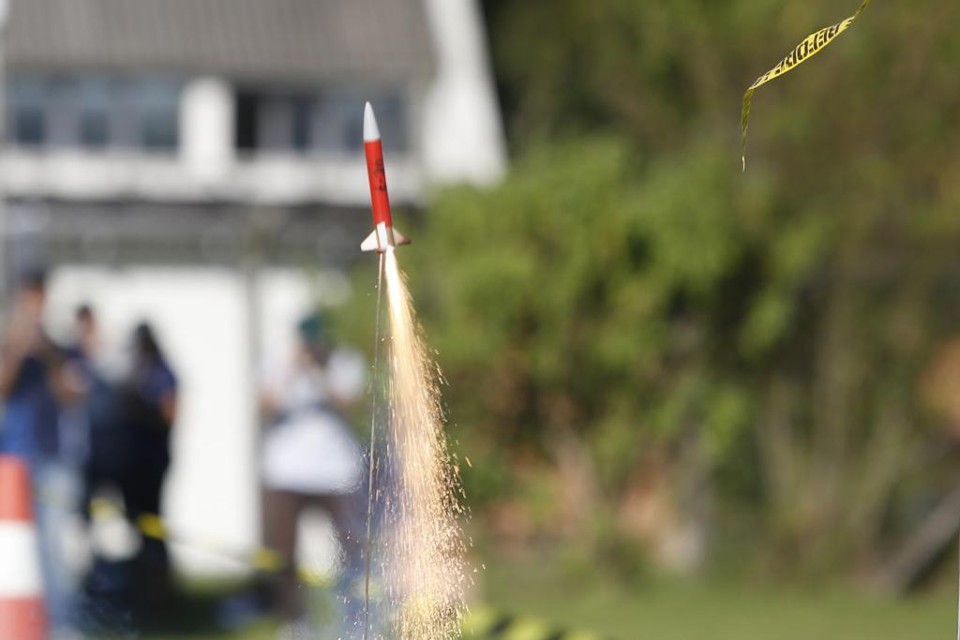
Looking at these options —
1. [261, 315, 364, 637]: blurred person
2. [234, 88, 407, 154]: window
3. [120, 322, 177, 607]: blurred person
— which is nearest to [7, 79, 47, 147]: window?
[234, 88, 407, 154]: window

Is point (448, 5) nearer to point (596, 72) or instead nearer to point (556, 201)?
point (596, 72)

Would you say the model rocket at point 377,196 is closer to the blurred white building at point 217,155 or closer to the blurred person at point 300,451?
the blurred person at point 300,451

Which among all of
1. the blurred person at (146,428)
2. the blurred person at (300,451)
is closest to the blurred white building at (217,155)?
the blurred person at (146,428)

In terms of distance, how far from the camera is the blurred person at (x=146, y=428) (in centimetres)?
1268

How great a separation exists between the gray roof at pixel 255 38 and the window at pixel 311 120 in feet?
0.73

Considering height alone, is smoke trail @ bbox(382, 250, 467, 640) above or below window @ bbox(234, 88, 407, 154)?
below

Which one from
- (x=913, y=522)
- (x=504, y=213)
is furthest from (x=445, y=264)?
(x=913, y=522)

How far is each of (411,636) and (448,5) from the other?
14931 mm

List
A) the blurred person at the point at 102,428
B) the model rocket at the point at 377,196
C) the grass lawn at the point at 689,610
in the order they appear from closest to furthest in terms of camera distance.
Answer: the model rocket at the point at 377,196
the grass lawn at the point at 689,610
the blurred person at the point at 102,428

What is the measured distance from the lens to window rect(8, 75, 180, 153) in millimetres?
19328

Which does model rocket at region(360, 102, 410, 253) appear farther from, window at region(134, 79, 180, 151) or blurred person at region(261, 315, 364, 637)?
window at region(134, 79, 180, 151)

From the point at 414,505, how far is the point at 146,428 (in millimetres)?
7695

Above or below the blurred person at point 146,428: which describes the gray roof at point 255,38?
above

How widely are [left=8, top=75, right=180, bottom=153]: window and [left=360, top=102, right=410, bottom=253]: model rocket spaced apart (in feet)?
48.9
